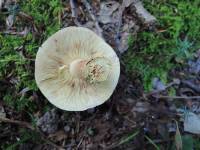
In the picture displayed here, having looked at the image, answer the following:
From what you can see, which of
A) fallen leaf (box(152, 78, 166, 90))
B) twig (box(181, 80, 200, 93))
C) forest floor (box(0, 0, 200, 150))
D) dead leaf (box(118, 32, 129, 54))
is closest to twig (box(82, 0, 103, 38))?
forest floor (box(0, 0, 200, 150))

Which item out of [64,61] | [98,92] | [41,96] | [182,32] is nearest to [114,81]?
[98,92]

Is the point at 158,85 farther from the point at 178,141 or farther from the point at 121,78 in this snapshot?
the point at 178,141

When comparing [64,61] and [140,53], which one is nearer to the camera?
[64,61]

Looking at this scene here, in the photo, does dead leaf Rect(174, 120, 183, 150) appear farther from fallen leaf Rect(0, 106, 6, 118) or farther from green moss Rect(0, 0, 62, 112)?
fallen leaf Rect(0, 106, 6, 118)

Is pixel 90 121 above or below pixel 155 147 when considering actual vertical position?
above

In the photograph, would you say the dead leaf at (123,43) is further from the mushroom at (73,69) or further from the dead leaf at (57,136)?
the dead leaf at (57,136)

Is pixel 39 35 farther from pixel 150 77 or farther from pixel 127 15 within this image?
pixel 150 77

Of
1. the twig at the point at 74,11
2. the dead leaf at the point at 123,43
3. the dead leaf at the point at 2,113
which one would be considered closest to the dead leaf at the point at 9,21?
the twig at the point at 74,11
